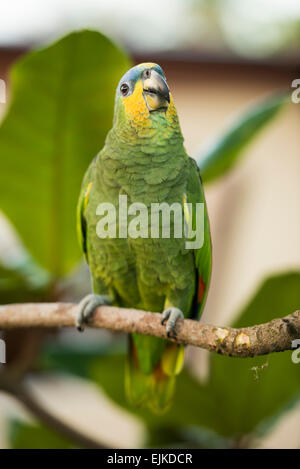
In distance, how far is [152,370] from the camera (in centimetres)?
58

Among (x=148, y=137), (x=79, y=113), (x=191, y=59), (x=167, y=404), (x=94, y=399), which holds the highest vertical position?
(x=191, y=59)

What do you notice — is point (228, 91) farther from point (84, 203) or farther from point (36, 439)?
point (36, 439)

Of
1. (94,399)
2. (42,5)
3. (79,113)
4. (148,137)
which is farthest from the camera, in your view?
(94,399)

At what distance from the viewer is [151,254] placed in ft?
1.70

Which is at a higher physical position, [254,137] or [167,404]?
[254,137]

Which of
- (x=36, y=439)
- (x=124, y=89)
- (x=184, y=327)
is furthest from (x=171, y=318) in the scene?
(x=36, y=439)

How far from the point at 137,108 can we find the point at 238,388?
0.39m

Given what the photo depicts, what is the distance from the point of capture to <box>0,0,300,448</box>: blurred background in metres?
0.66

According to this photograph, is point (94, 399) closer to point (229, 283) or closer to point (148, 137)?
point (229, 283)

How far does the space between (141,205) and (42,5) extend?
1.35 feet

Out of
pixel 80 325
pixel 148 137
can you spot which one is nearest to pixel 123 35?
pixel 148 137

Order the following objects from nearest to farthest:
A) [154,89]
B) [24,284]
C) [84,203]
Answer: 1. [154,89]
2. [84,203]
3. [24,284]

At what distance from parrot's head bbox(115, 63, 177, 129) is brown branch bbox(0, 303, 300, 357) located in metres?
0.21

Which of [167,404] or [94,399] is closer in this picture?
[167,404]
